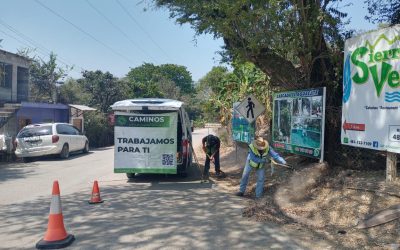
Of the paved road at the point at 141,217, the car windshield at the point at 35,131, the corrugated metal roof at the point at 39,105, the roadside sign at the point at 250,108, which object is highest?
the corrugated metal roof at the point at 39,105

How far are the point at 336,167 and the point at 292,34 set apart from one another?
3180 mm

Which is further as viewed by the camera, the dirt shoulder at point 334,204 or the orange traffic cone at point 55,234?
the dirt shoulder at point 334,204

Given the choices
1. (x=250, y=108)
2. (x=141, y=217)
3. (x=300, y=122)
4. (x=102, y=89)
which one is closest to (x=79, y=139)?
(x=250, y=108)

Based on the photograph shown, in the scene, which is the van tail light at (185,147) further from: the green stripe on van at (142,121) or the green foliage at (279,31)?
the green foliage at (279,31)

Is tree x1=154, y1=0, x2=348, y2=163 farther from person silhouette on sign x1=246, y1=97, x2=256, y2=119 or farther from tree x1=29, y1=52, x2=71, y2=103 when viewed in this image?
tree x1=29, y1=52, x2=71, y2=103

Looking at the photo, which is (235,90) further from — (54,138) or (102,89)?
(102,89)

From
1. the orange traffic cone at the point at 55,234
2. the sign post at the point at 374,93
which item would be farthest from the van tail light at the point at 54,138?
the sign post at the point at 374,93

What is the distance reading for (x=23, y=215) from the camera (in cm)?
815

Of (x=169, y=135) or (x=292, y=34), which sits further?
(x=169, y=135)

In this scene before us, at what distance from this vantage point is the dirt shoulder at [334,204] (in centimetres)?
627

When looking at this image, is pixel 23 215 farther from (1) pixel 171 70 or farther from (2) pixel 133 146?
(1) pixel 171 70

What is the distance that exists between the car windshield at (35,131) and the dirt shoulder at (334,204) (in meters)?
12.0

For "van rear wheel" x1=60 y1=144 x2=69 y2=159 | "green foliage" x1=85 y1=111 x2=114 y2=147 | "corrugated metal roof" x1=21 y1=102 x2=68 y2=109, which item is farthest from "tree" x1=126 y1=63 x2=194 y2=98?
"van rear wheel" x1=60 y1=144 x2=69 y2=159

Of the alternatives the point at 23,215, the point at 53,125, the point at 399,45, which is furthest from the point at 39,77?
the point at 399,45
